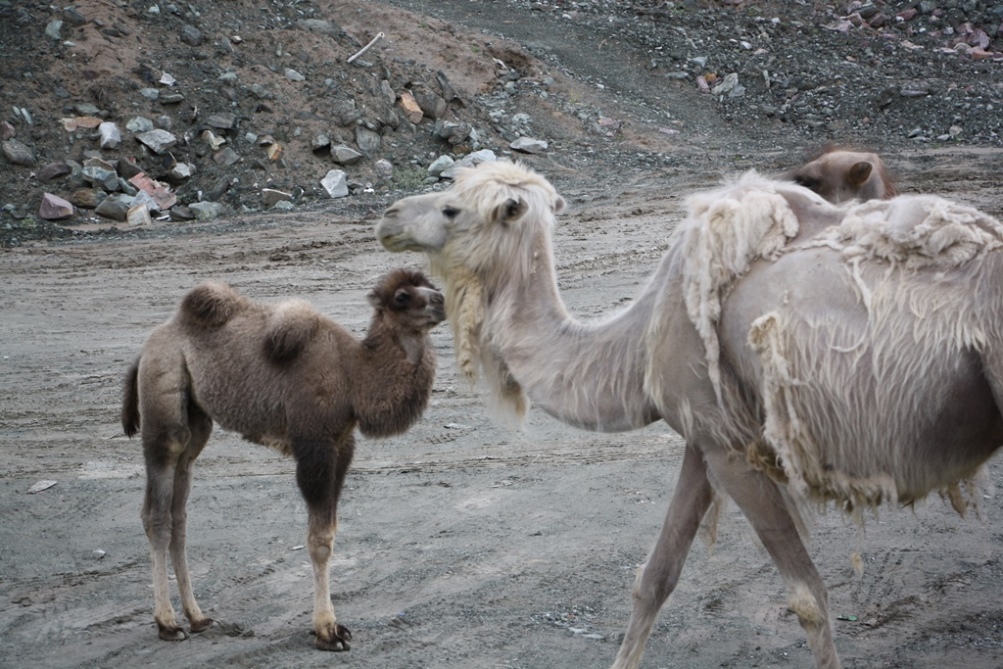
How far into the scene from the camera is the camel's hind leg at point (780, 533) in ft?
16.6

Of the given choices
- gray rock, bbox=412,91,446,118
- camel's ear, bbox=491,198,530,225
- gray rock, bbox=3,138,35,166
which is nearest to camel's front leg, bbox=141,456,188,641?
camel's ear, bbox=491,198,530,225

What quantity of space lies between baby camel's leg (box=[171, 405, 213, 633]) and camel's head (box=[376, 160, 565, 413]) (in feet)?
5.83

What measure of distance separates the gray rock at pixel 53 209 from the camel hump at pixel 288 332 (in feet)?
38.3

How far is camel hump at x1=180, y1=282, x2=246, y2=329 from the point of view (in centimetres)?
659

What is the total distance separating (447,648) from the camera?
628cm

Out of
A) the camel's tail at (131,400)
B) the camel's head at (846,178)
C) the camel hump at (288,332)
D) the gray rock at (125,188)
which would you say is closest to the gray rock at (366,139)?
the gray rock at (125,188)

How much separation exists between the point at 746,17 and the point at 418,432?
19.6 m

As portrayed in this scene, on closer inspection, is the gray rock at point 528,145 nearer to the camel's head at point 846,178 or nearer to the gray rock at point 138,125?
the gray rock at point 138,125

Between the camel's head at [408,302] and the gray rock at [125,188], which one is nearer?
the camel's head at [408,302]

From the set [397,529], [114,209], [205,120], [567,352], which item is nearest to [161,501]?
[397,529]

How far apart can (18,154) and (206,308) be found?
12.6 m

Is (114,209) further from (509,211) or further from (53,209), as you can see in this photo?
(509,211)

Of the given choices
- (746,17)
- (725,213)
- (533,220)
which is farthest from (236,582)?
(746,17)

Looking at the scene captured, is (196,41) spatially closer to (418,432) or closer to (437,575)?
(418,432)
